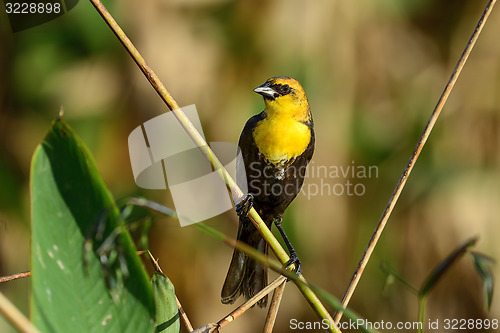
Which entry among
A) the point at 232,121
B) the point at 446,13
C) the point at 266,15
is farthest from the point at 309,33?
the point at 446,13

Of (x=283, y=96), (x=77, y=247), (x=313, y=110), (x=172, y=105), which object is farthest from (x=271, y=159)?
(x=77, y=247)

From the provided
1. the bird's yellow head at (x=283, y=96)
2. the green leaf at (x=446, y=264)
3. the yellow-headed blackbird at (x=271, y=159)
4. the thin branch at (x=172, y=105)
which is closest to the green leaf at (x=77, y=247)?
the thin branch at (x=172, y=105)

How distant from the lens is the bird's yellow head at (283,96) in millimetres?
1469

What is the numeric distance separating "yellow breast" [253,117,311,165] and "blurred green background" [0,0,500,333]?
595 mm

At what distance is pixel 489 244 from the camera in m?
2.45

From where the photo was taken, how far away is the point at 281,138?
62.0 inches

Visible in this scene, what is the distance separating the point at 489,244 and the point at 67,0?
204 cm

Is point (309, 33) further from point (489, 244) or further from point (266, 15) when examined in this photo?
point (489, 244)

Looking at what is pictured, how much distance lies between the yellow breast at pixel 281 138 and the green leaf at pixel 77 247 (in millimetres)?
912

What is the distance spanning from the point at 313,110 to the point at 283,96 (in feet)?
2.74

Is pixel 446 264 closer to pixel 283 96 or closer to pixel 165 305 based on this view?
pixel 165 305

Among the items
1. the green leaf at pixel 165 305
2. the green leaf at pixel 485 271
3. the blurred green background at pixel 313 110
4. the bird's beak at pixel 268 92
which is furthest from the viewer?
the blurred green background at pixel 313 110

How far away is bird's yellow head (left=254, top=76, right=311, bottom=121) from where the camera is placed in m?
1.47

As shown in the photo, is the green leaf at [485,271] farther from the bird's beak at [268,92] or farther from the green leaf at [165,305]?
the bird's beak at [268,92]
